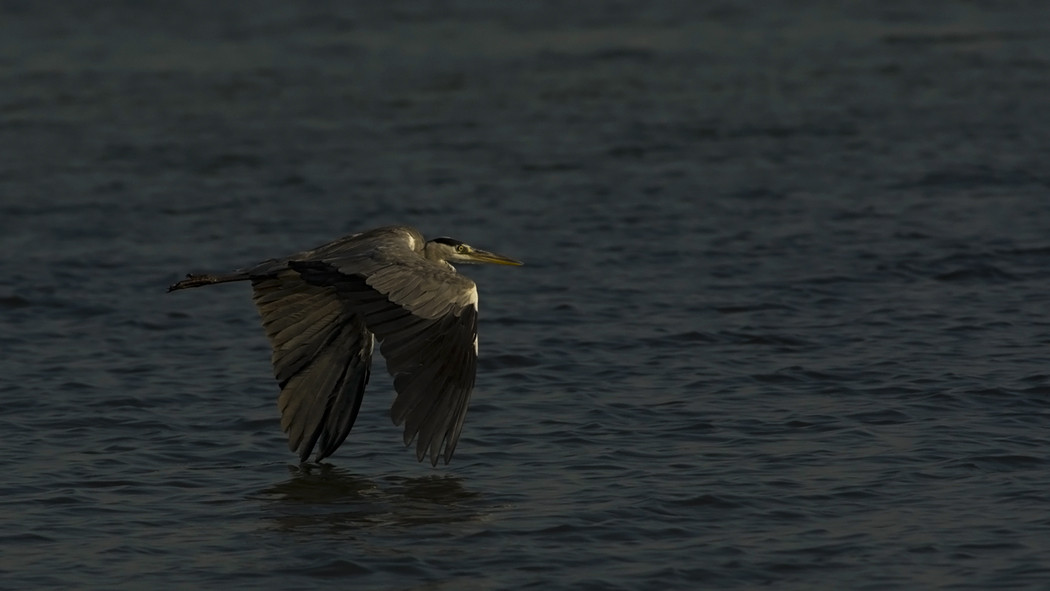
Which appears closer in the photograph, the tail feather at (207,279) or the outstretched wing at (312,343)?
the tail feather at (207,279)

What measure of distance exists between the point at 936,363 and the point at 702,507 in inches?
106

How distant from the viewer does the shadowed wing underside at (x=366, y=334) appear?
24.0 ft

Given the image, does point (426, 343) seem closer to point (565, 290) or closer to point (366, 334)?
point (366, 334)

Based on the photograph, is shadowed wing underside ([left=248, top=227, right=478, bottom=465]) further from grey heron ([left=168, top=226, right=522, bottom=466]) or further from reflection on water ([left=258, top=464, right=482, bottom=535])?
reflection on water ([left=258, top=464, right=482, bottom=535])

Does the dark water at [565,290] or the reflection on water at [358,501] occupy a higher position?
the dark water at [565,290]

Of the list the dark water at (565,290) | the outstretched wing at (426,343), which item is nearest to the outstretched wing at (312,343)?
the dark water at (565,290)

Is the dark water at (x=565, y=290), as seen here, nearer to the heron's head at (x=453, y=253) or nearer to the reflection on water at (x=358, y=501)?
the reflection on water at (x=358, y=501)

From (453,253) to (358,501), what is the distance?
229 cm

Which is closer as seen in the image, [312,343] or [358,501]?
[358,501]

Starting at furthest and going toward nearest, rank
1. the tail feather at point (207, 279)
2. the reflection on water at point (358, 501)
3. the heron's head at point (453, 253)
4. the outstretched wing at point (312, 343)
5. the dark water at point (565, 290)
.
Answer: the heron's head at point (453, 253) → the outstretched wing at point (312, 343) → the tail feather at point (207, 279) → the reflection on water at point (358, 501) → the dark water at point (565, 290)

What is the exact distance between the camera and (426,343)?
7.35 m

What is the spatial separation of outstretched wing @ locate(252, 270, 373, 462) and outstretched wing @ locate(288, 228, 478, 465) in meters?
0.88

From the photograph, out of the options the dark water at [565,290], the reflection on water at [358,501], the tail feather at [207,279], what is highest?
the tail feather at [207,279]

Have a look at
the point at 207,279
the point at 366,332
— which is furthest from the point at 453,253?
the point at 207,279
